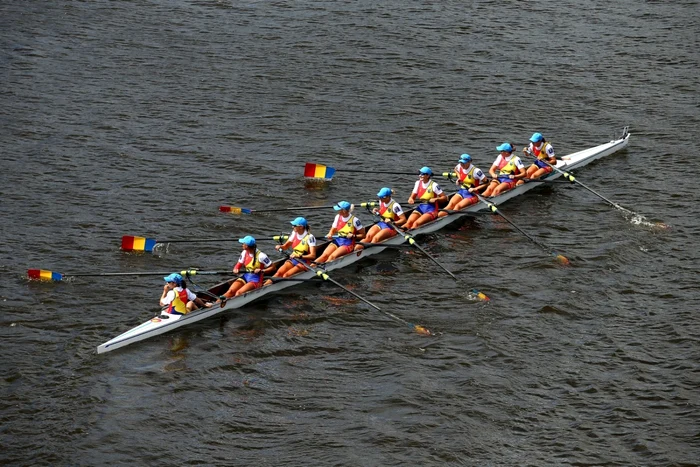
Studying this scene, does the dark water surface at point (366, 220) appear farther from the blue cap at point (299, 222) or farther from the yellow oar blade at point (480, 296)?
the blue cap at point (299, 222)

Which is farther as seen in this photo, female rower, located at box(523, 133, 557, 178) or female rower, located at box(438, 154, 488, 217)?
female rower, located at box(523, 133, 557, 178)

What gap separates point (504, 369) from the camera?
78.9 feet

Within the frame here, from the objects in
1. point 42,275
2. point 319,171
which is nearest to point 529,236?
point 319,171

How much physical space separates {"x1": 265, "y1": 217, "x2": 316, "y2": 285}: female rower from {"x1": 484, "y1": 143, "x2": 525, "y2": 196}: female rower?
8.13 m

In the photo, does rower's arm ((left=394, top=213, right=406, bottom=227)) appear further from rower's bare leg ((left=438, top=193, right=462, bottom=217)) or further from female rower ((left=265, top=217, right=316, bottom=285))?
female rower ((left=265, top=217, right=316, bottom=285))

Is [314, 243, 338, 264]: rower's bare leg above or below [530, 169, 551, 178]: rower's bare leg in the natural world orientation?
below

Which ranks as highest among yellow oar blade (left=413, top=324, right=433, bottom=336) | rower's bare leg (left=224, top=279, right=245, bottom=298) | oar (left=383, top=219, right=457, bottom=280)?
oar (left=383, top=219, right=457, bottom=280)

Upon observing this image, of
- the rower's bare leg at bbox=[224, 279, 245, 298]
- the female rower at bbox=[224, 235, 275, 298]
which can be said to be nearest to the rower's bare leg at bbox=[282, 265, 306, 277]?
the female rower at bbox=[224, 235, 275, 298]

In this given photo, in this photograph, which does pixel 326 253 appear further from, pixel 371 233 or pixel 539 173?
pixel 539 173

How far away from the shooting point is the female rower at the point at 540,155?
34531 millimetres

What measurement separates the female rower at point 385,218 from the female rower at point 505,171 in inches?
174

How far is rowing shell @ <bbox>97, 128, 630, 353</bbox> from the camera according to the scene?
24750mm

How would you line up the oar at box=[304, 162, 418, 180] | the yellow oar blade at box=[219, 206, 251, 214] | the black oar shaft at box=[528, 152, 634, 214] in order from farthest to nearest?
1. the oar at box=[304, 162, 418, 180]
2. the black oar shaft at box=[528, 152, 634, 214]
3. the yellow oar blade at box=[219, 206, 251, 214]

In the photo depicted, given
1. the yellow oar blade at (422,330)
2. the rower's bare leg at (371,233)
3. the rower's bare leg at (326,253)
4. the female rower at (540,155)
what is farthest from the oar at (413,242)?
the female rower at (540,155)
